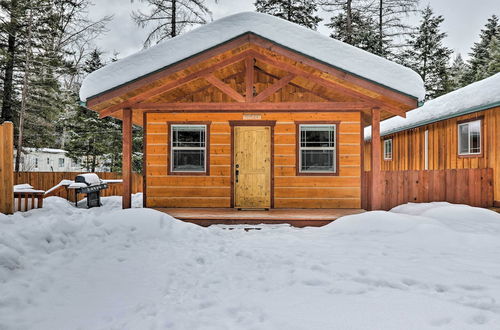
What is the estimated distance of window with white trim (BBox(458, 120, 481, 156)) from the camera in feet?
29.4

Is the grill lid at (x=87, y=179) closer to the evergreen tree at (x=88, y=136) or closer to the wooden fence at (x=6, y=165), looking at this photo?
the wooden fence at (x=6, y=165)

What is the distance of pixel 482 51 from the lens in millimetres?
24766

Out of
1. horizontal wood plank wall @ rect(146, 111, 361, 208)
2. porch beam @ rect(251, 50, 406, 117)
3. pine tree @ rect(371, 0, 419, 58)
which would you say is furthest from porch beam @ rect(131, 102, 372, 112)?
pine tree @ rect(371, 0, 419, 58)

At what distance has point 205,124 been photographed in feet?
26.5

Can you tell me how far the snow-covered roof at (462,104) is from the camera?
8281 mm

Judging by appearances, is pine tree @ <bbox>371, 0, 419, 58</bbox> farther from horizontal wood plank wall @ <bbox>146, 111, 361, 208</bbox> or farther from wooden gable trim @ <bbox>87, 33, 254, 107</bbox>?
wooden gable trim @ <bbox>87, 33, 254, 107</bbox>

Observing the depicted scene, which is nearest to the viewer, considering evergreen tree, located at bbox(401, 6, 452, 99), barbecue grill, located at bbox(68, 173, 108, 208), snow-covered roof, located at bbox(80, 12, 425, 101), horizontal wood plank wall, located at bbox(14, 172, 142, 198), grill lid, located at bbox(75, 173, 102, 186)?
snow-covered roof, located at bbox(80, 12, 425, 101)

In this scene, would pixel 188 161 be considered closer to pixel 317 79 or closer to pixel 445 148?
pixel 317 79

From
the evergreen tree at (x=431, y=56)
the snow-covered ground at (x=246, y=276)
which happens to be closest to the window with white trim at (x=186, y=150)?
the snow-covered ground at (x=246, y=276)

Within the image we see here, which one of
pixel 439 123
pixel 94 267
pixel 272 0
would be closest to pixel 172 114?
pixel 94 267

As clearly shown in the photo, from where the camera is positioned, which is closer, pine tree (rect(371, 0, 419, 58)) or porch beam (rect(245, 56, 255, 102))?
porch beam (rect(245, 56, 255, 102))

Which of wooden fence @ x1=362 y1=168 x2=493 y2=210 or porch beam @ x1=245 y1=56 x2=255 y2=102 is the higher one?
porch beam @ x1=245 y1=56 x2=255 y2=102

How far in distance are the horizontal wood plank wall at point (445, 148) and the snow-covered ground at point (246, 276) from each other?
402cm

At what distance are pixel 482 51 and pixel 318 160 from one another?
27435 millimetres
